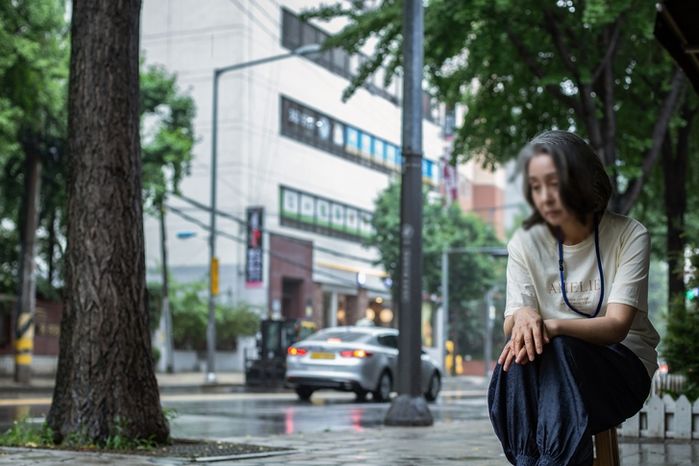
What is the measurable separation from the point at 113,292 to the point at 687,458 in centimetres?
414

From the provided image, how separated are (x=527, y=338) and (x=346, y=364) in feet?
61.8

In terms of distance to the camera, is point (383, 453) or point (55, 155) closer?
point (383, 453)

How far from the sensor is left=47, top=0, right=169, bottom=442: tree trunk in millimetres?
8016

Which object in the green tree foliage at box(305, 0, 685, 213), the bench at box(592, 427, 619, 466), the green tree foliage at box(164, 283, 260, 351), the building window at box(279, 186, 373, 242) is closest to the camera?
the bench at box(592, 427, 619, 466)

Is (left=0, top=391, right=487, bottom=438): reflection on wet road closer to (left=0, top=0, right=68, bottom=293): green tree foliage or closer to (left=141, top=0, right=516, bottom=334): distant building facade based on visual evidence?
(left=0, top=0, right=68, bottom=293): green tree foliage

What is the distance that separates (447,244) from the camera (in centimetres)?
5250

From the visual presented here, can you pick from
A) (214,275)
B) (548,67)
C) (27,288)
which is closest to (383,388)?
(548,67)

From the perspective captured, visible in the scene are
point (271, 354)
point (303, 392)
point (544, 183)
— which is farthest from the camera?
point (271, 354)

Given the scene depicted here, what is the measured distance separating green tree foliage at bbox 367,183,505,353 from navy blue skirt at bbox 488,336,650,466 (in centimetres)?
4711

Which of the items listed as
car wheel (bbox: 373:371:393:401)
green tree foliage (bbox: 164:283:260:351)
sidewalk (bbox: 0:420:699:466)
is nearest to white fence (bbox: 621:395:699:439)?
sidewalk (bbox: 0:420:699:466)

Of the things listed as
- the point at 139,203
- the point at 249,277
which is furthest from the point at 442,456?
the point at 249,277

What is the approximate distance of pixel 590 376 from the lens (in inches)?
129

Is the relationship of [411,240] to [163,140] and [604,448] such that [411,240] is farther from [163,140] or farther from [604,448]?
[163,140]

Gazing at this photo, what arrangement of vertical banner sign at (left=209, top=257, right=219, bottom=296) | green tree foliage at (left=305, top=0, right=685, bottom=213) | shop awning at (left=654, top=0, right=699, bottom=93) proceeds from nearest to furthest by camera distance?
shop awning at (left=654, top=0, right=699, bottom=93), green tree foliage at (left=305, top=0, right=685, bottom=213), vertical banner sign at (left=209, top=257, right=219, bottom=296)
